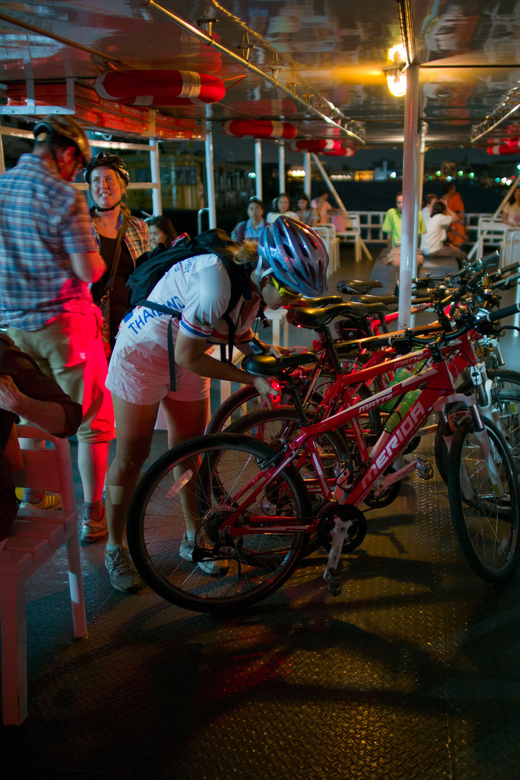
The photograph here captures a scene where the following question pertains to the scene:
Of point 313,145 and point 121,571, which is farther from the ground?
point 313,145

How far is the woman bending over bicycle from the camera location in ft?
6.89

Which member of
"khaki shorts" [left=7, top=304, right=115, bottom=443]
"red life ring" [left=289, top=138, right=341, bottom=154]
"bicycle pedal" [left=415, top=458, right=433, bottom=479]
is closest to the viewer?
"bicycle pedal" [left=415, top=458, right=433, bottom=479]

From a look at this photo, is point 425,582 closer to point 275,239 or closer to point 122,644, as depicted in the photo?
point 122,644

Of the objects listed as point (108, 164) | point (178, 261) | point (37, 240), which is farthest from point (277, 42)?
point (178, 261)

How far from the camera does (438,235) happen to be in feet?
34.1

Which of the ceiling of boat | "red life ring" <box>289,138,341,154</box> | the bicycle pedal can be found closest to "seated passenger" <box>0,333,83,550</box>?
the bicycle pedal

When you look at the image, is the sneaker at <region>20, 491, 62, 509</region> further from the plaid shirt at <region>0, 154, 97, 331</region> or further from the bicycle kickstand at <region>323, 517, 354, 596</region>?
the bicycle kickstand at <region>323, 517, 354, 596</region>

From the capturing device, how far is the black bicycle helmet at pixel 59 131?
2623mm

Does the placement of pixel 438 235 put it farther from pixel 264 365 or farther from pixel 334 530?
pixel 264 365

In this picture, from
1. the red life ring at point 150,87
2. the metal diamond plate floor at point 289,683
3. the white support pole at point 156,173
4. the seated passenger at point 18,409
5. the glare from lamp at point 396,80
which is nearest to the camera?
the metal diamond plate floor at point 289,683

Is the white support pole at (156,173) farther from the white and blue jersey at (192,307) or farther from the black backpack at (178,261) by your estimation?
the white and blue jersey at (192,307)

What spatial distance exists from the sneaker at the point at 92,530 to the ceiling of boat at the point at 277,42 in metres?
2.32

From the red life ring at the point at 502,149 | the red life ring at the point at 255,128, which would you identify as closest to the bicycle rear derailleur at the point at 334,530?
the red life ring at the point at 255,128

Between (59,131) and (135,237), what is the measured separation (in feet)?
3.62
